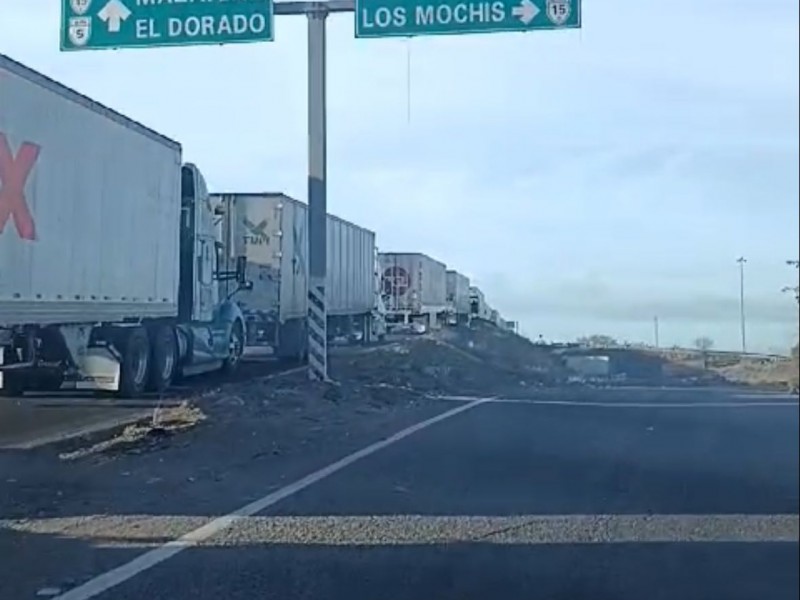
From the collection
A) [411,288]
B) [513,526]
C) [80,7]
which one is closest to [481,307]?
[513,526]

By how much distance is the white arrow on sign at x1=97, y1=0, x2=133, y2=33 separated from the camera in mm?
21703

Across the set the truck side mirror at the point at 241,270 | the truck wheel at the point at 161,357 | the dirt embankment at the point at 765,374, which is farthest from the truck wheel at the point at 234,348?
the dirt embankment at the point at 765,374

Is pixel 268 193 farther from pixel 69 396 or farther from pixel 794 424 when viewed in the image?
pixel 794 424

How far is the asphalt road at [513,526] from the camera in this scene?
8078 millimetres

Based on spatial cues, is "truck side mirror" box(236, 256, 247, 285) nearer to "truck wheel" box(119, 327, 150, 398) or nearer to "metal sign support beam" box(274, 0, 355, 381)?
"metal sign support beam" box(274, 0, 355, 381)

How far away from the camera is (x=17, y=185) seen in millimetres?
18156

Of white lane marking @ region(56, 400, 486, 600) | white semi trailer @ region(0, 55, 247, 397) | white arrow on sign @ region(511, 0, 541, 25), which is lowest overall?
white lane marking @ region(56, 400, 486, 600)

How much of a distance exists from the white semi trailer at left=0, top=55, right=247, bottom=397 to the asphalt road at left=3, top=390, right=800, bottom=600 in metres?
5.89

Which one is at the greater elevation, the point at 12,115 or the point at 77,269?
the point at 12,115

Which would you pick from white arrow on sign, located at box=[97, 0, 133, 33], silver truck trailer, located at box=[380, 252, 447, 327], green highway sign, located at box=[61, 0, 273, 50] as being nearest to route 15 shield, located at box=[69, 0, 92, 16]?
green highway sign, located at box=[61, 0, 273, 50]

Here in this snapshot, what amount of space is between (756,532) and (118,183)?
1504 centimetres

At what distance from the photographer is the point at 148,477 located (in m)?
13.6

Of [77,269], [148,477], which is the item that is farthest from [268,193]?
[148,477]

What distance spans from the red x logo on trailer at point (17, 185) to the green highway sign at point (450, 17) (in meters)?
5.65
